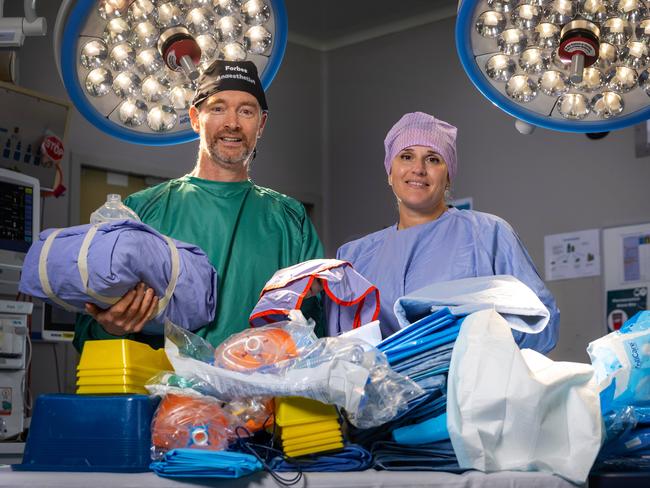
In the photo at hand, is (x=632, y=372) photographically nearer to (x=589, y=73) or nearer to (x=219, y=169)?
(x=589, y=73)

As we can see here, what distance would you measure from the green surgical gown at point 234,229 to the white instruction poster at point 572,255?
3.25 m

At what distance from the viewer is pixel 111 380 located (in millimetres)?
1415

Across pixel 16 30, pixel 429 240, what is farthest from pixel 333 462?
pixel 16 30

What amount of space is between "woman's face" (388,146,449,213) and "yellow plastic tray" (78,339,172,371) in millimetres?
1093

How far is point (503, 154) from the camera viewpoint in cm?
563

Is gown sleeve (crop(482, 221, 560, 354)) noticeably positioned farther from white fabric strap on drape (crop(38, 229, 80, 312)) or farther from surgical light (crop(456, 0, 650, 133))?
white fabric strap on drape (crop(38, 229, 80, 312))

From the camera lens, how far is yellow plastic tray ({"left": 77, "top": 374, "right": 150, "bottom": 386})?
4.64 feet

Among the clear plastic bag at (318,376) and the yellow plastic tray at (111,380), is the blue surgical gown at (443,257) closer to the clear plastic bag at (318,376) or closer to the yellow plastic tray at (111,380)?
the clear plastic bag at (318,376)

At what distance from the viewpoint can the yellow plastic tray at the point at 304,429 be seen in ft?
4.53

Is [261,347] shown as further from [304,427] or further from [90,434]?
[90,434]

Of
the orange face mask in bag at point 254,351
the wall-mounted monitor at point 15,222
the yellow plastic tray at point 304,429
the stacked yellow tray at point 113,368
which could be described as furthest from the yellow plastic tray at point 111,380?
the wall-mounted monitor at point 15,222

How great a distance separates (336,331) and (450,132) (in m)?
0.82

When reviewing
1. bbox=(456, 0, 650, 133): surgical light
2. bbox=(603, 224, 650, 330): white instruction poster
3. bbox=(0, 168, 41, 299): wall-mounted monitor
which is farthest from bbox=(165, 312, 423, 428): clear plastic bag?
bbox=(603, 224, 650, 330): white instruction poster

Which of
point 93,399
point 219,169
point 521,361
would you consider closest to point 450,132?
point 219,169
